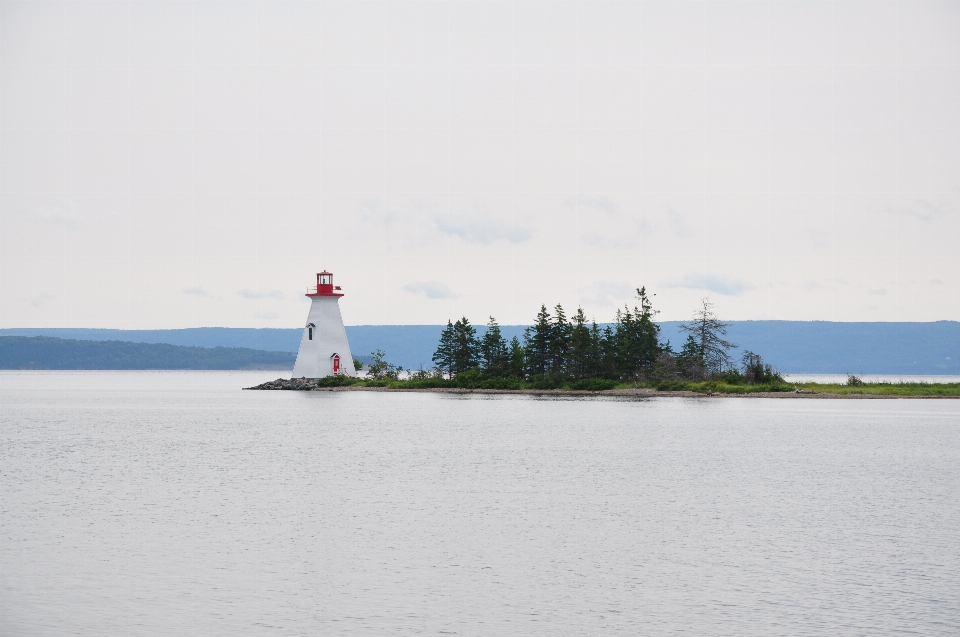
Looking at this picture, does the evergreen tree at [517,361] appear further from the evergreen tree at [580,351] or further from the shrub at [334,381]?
the shrub at [334,381]

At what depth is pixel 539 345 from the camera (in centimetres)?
9744

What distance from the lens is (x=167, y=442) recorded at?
2162 inches

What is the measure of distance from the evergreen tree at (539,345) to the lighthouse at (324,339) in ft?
55.5

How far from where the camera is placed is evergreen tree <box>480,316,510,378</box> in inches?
3922

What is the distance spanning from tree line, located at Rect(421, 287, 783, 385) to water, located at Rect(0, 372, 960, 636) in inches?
1477

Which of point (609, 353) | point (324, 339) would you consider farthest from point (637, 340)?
point (324, 339)

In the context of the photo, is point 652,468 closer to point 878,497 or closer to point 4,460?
point 878,497

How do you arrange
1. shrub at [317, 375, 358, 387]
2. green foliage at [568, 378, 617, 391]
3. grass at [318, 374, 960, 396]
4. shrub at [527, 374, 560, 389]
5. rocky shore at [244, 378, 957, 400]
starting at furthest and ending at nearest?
shrub at [527, 374, 560, 389], shrub at [317, 375, 358, 387], green foliage at [568, 378, 617, 391], grass at [318, 374, 960, 396], rocky shore at [244, 378, 957, 400]

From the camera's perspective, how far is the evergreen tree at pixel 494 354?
99.6m

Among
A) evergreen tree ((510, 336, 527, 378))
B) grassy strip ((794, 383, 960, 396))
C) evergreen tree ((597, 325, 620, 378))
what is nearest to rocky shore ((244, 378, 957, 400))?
grassy strip ((794, 383, 960, 396))

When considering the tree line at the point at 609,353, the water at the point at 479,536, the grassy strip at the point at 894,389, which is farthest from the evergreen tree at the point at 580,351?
the water at the point at 479,536

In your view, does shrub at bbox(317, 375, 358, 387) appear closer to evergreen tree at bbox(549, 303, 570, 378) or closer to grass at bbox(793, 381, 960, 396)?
evergreen tree at bbox(549, 303, 570, 378)

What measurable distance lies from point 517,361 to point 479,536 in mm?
72758

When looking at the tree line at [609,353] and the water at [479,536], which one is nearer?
the water at [479,536]
